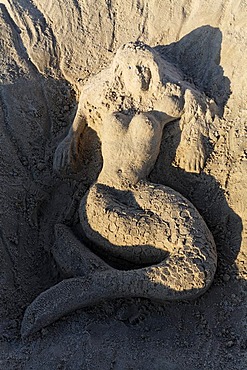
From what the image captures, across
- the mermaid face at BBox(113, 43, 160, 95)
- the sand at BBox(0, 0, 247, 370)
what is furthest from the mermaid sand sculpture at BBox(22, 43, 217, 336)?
the sand at BBox(0, 0, 247, 370)

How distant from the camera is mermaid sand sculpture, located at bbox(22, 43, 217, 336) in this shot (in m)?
2.80

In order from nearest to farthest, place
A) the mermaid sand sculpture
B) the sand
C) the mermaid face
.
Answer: the sand < the mermaid sand sculpture < the mermaid face

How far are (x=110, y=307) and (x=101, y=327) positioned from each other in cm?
16

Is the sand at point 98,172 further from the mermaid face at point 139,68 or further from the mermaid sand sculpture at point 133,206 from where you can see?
the mermaid face at point 139,68

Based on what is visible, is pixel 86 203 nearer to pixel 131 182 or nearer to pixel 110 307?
pixel 131 182

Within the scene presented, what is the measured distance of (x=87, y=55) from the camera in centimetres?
417

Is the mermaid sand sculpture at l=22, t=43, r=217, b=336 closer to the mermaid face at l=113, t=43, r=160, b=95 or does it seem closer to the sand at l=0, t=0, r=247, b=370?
the mermaid face at l=113, t=43, r=160, b=95

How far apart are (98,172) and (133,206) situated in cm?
58

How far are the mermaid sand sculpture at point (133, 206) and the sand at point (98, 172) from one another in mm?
131

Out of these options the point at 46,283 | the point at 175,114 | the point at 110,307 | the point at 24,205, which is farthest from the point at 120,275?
the point at 175,114

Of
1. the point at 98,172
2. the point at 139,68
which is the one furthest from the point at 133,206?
the point at 139,68

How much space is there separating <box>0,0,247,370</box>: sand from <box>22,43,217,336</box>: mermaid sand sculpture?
0.13 m

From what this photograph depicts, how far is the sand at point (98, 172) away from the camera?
2691 mm

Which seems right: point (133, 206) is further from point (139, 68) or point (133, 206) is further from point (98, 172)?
point (139, 68)
